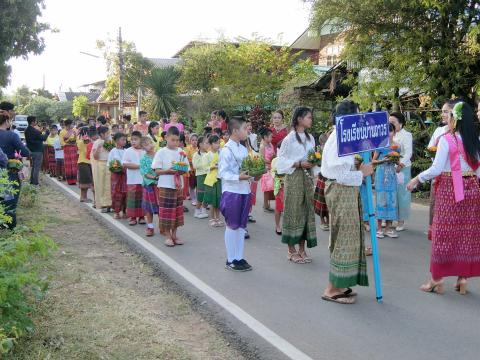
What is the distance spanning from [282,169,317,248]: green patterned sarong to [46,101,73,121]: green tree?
55.5 meters

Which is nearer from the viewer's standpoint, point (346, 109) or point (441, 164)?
point (346, 109)

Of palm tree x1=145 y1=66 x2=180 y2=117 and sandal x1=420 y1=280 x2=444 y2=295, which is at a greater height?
palm tree x1=145 y1=66 x2=180 y2=117

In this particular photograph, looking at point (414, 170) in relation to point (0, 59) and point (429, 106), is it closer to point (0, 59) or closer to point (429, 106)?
point (429, 106)

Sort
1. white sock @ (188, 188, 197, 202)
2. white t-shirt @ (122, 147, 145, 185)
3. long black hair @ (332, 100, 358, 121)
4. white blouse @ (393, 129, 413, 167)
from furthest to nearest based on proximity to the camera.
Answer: white sock @ (188, 188, 197, 202) < white t-shirt @ (122, 147, 145, 185) < white blouse @ (393, 129, 413, 167) < long black hair @ (332, 100, 358, 121)

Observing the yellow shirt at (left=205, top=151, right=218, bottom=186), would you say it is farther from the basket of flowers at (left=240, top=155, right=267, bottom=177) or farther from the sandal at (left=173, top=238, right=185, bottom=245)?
the basket of flowers at (left=240, top=155, right=267, bottom=177)

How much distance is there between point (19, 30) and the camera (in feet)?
59.7

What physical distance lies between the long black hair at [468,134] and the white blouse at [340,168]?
1133mm

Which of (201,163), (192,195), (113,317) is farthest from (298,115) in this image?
(192,195)

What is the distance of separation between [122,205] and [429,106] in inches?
314

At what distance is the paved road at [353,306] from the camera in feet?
14.2

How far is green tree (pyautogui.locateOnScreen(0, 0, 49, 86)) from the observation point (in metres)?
17.8

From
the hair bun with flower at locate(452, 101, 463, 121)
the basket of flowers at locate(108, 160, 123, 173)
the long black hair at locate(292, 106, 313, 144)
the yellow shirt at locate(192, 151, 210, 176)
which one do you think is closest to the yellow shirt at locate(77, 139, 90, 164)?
the basket of flowers at locate(108, 160, 123, 173)

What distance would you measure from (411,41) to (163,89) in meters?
21.1

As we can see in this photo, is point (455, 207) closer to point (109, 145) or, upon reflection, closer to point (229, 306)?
point (229, 306)
